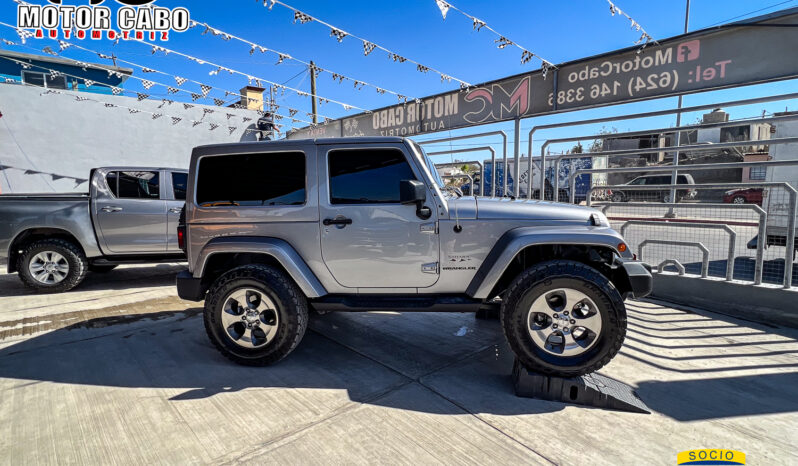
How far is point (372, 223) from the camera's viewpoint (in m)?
3.20

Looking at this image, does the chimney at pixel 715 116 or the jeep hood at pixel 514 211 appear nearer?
the jeep hood at pixel 514 211

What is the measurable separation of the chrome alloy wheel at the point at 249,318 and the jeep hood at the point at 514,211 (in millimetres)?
1800

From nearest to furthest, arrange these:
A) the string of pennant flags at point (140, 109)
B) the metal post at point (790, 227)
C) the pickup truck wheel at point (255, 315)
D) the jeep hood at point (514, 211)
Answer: the jeep hood at point (514, 211) → the pickup truck wheel at point (255, 315) → the metal post at point (790, 227) → the string of pennant flags at point (140, 109)

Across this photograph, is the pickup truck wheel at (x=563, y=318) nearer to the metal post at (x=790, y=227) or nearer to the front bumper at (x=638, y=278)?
the front bumper at (x=638, y=278)

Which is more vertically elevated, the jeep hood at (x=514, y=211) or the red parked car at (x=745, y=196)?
the red parked car at (x=745, y=196)

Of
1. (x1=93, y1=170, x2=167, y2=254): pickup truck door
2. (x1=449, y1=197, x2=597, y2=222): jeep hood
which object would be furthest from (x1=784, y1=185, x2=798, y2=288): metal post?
(x1=93, y1=170, x2=167, y2=254): pickup truck door

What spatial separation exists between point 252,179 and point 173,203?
150 inches

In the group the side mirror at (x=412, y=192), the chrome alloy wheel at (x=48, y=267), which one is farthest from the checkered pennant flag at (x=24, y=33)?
the side mirror at (x=412, y=192)

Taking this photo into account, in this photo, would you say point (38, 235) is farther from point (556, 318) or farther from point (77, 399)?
point (556, 318)

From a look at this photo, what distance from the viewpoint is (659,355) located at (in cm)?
349

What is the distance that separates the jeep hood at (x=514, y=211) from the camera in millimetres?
3088

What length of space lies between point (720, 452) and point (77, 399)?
4.27 metres

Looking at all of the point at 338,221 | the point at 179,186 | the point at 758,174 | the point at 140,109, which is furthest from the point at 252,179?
the point at 140,109

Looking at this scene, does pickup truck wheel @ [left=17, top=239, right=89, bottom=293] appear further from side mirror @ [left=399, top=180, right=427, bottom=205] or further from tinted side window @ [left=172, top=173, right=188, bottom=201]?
side mirror @ [left=399, top=180, right=427, bottom=205]
